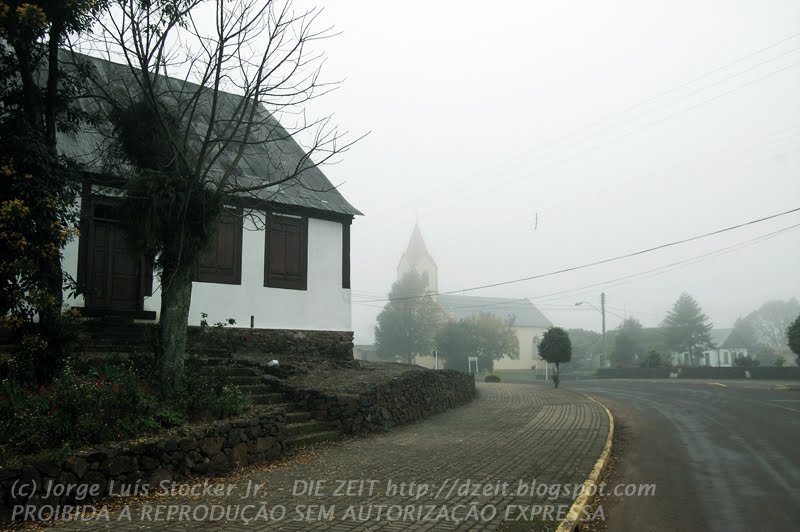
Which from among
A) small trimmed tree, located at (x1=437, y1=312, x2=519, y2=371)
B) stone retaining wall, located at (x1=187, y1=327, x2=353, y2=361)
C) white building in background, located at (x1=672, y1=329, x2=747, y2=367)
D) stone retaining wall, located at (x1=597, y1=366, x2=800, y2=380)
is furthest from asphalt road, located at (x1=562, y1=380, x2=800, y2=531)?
white building in background, located at (x1=672, y1=329, x2=747, y2=367)

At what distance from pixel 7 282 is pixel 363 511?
7333mm

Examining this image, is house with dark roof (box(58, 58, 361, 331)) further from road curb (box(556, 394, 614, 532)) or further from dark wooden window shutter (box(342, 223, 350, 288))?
road curb (box(556, 394, 614, 532))

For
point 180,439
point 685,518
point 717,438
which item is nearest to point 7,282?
point 180,439

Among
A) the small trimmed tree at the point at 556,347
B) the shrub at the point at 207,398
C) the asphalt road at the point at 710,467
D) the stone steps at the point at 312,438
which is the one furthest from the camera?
the small trimmed tree at the point at 556,347

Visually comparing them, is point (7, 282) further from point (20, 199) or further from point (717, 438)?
point (717, 438)

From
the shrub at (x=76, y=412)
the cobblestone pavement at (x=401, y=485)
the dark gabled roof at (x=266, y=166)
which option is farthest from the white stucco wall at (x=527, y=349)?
the shrub at (x=76, y=412)

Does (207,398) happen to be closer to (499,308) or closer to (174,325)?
(174,325)

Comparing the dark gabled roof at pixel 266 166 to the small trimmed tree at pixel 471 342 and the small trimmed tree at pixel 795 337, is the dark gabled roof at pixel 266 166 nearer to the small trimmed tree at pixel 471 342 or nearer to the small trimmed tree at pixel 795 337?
the small trimmed tree at pixel 795 337

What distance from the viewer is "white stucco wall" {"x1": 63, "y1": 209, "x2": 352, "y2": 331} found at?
16914 millimetres

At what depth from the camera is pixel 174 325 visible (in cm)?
1045

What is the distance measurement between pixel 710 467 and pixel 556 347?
20364 millimetres

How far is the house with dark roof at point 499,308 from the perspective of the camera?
86875mm

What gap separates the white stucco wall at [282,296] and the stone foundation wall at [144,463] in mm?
7589

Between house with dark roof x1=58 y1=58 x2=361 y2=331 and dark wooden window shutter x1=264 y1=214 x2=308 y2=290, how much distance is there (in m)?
0.03
